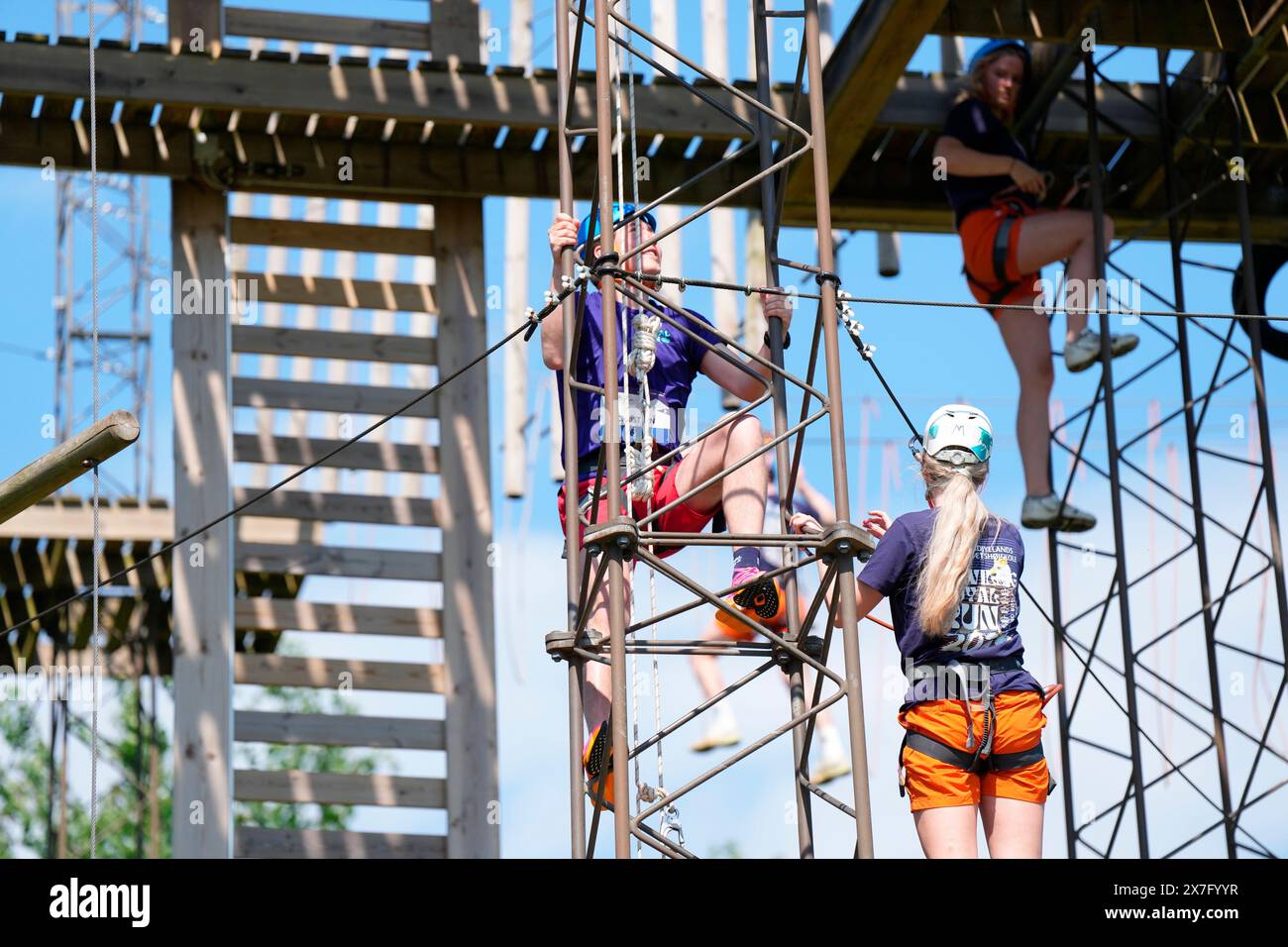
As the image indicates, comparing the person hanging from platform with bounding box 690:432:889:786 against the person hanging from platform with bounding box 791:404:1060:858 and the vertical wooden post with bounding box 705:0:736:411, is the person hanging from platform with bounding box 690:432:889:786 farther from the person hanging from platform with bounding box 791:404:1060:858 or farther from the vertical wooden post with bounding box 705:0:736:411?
the vertical wooden post with bounding box 705:0:736:411

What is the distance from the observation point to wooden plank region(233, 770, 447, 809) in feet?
38.6

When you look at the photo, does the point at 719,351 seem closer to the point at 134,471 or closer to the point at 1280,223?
the point at 1280,223

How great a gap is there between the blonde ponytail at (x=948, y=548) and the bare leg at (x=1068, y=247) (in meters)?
5.87

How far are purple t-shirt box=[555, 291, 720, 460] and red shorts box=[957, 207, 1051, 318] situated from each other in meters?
4.49

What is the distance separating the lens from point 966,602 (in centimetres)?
647

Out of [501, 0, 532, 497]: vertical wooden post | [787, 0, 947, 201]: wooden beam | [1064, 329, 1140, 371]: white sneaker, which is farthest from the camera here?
[501, 0, 532, 497]: vertical wooden post

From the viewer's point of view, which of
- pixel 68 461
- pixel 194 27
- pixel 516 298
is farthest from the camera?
pixel 516 298

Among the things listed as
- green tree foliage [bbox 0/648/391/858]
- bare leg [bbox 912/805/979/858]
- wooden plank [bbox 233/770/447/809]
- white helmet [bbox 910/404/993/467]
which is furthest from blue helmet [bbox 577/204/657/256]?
green tree foliage [bbox 0/648/391/858]

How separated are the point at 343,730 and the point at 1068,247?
485 centimetres

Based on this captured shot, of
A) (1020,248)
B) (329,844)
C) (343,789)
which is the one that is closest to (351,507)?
(343,789)

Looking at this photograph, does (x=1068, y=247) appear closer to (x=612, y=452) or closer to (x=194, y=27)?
(x=194, y=27)

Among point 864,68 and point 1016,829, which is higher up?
point 864,68
